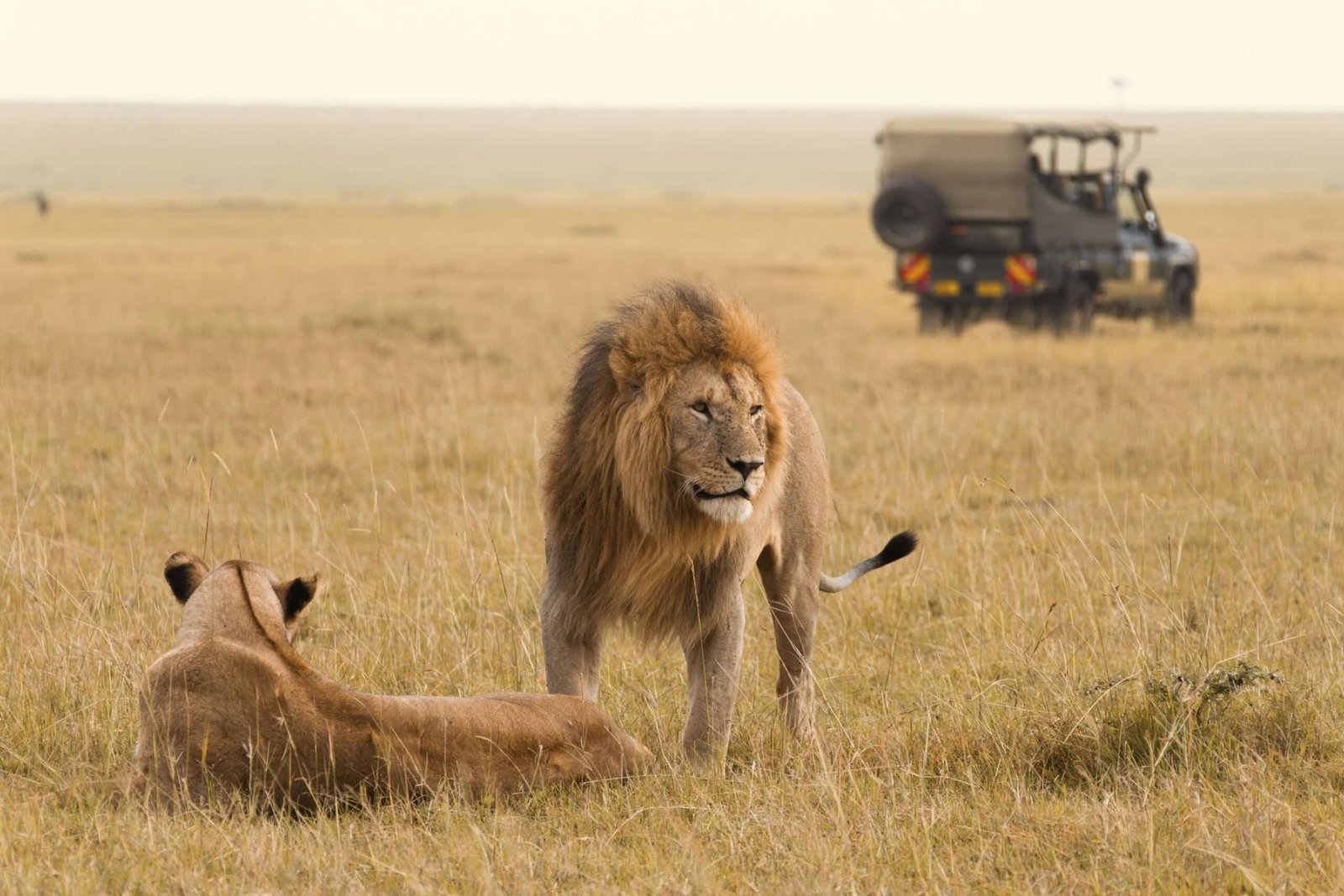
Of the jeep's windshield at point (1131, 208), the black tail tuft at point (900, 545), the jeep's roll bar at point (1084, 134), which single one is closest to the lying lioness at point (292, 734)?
the black tail tuft at point (900, 545)

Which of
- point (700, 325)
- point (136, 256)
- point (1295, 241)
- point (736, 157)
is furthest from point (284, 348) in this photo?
point (736, 157)

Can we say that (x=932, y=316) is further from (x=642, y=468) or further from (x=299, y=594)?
(x=299, y=594)

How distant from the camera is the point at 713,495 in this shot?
4.11m

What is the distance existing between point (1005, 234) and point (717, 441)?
14.2 meters

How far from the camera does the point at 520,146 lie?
186250 mm

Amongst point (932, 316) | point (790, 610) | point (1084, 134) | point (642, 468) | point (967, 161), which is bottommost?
point (932, 316)

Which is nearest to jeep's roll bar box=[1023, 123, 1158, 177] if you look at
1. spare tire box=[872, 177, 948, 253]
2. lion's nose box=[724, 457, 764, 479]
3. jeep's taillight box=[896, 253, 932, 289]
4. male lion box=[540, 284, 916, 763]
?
spare tire box=[872, 177, 948, 253]

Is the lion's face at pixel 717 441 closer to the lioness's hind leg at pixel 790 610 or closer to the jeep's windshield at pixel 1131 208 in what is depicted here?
the lioness's hind leg at pixel 790 610

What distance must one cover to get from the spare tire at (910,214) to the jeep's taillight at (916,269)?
0.20 m

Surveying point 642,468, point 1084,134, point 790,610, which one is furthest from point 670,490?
point 1084,134

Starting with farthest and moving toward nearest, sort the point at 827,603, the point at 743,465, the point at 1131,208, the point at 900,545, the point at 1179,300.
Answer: the point at 1131,208 → the point at 1179,300 → the point at 827,603 → the point at 900,545 → the point at 743,465

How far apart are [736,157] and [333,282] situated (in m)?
155

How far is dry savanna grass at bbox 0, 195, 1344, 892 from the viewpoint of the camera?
11.6ft

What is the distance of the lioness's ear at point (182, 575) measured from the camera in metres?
4.00
